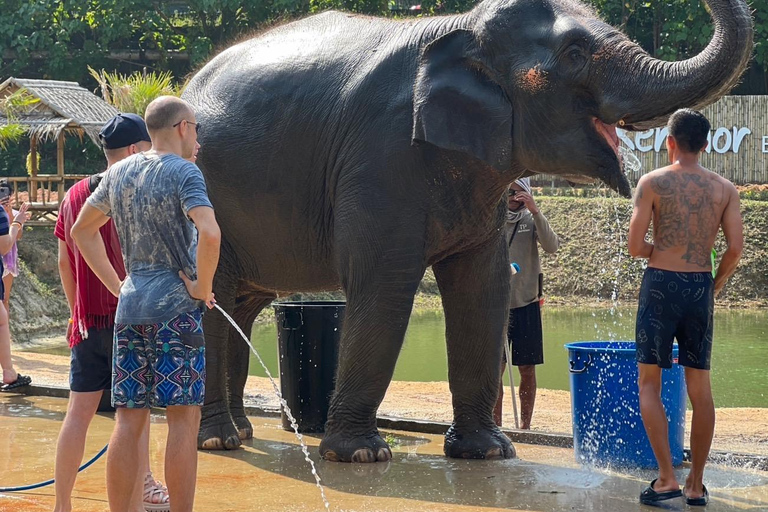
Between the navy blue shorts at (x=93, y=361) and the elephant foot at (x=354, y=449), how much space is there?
1.81 meters

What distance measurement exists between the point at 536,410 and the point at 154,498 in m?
5.28

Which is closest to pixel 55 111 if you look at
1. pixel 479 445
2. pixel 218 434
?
pixel 218 434

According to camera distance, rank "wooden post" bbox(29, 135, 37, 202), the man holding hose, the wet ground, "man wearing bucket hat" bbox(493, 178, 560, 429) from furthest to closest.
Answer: "wooden post" bbox(29, 135, 37, 202) < "man wearing bucket hat" bbox(493, 178, 560, 429) < the wet ground < the man holding hose

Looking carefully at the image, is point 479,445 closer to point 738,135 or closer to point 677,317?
point 677,317

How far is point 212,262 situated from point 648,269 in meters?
2.32

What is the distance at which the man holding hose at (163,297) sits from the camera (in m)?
4.69

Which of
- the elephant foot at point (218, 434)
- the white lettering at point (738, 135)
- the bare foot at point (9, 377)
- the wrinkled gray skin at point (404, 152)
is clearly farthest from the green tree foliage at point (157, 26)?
the elephant foot at point (218, 434)

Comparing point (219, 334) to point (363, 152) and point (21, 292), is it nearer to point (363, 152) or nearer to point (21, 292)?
point (363, 152)

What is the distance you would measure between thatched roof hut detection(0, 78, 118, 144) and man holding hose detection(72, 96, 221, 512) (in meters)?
18.8

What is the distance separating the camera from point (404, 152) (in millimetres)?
6605

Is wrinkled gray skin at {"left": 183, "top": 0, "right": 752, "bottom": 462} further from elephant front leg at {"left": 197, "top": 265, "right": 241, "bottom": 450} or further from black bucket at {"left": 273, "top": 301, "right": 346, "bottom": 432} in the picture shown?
black bucket at {"left": 273, "top": 301, "right": 346, "bottom": 432}

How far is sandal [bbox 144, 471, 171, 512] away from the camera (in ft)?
18.1

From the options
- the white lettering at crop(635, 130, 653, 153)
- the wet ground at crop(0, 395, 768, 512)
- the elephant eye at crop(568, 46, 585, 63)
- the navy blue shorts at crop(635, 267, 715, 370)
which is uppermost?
the white lettering at crop(635, 130, 653, 153)

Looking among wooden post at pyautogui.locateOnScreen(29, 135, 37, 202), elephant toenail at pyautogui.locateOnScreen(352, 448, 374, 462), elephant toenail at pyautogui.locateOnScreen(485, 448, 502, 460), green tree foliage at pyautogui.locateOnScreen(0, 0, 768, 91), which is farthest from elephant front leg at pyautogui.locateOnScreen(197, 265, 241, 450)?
green tree foliage at pyautogui.locateOnScreen(0, 0, 768, 91)
